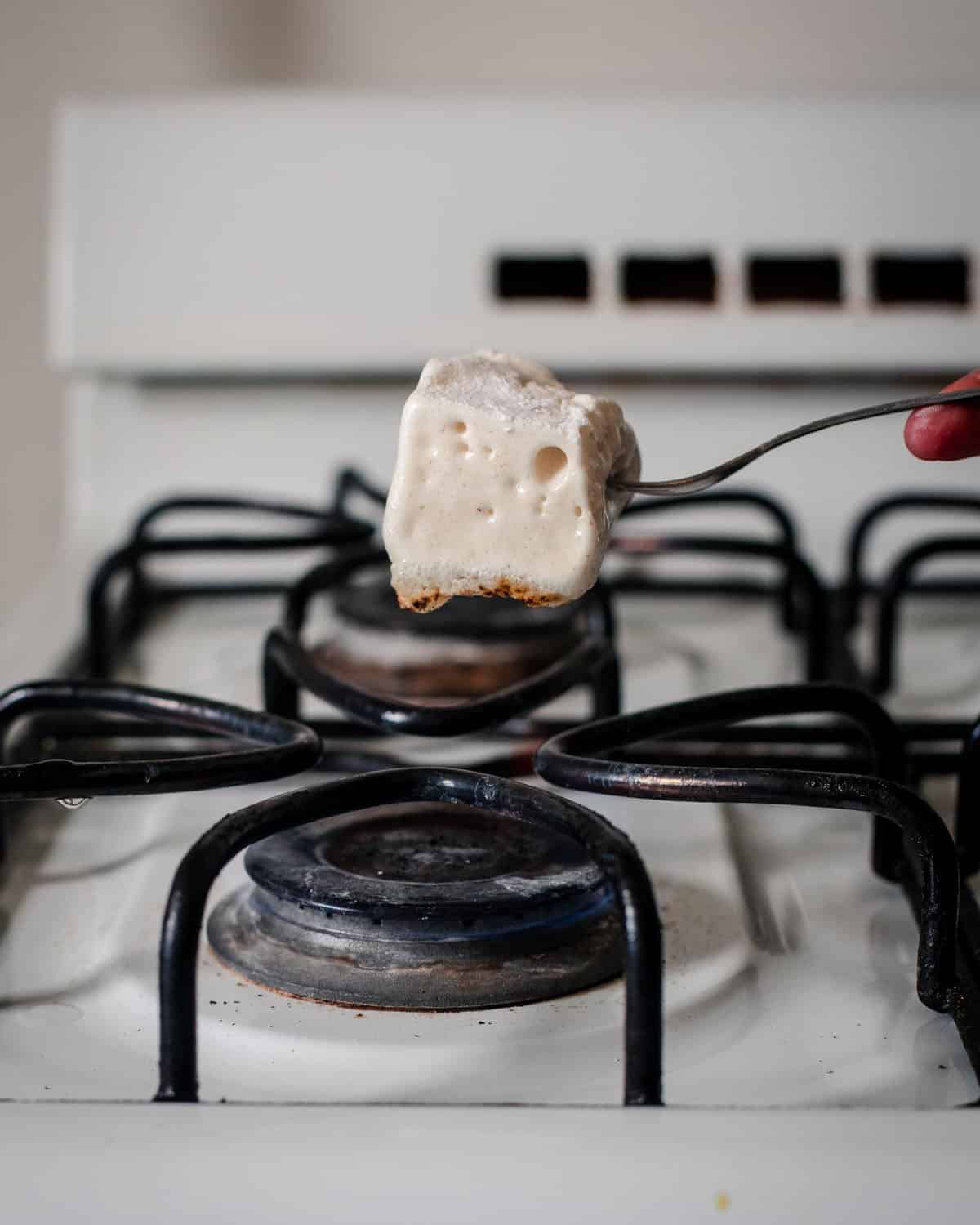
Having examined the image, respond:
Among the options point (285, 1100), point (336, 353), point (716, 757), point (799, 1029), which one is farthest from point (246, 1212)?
point (336, 353)

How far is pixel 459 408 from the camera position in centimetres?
39

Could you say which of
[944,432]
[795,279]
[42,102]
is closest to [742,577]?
[795,279]

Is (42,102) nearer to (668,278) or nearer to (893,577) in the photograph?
(668,278)

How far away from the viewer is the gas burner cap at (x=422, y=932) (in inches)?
14.9

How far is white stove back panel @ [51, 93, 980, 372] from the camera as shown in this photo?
83 cm

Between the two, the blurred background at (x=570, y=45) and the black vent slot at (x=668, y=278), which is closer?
the black vent slot at (x=668, y=278)

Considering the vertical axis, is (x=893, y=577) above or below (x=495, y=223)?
below

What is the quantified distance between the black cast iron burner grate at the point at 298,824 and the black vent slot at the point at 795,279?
1.76 feet

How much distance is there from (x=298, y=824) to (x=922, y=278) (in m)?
0.62

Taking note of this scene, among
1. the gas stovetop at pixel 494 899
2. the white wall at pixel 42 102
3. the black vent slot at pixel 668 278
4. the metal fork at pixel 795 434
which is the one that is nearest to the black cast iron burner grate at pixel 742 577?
the gas stovetop at pixel 494 899

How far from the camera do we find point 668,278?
0.84 metres

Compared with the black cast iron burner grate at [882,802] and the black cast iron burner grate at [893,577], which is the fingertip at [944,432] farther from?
the black cast iron burner grate at [893,577]

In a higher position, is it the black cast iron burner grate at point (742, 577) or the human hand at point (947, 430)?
the human hand at point (947, 430)

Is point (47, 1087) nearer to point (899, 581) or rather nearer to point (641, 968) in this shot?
point (641, 968)
